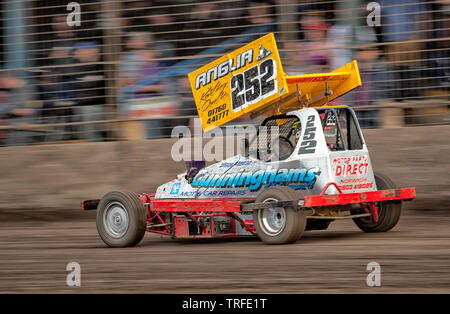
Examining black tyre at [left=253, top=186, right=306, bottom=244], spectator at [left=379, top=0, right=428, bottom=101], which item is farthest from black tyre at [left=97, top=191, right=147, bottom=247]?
spectator at [left=379, top=0, right=428, bottom=101]

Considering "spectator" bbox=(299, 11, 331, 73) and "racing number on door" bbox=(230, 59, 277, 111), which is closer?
"racing number on door" bbox=(230, 59, 277, 111)

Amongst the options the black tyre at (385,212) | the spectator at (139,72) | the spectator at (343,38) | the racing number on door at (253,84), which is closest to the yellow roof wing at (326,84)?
the racing number on door at (253,84)

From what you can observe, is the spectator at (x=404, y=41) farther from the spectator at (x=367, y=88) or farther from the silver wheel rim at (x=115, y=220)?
the silver wheel rim at (x=115, y=220)

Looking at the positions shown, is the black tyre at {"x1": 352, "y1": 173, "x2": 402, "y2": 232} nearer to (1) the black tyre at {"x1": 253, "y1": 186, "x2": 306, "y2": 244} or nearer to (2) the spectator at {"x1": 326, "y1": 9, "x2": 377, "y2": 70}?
(1) the black tyre at {"x1": 253, "y1": 186, "x2": 306, "y2": 244}

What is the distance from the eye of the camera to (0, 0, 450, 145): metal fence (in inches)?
447

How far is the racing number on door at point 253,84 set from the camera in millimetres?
8641

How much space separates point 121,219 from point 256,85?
2.30m

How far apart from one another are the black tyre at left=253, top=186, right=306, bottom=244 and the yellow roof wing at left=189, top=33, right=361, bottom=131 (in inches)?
42.6

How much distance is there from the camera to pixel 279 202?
A: 823cm

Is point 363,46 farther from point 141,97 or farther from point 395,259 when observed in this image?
point 395,259

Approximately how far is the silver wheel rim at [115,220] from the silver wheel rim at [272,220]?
5.76ft

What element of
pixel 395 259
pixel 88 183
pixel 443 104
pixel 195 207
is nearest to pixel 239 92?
pixel 195 207

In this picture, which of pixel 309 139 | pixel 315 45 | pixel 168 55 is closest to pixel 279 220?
pixel 309 139

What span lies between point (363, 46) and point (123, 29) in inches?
156
